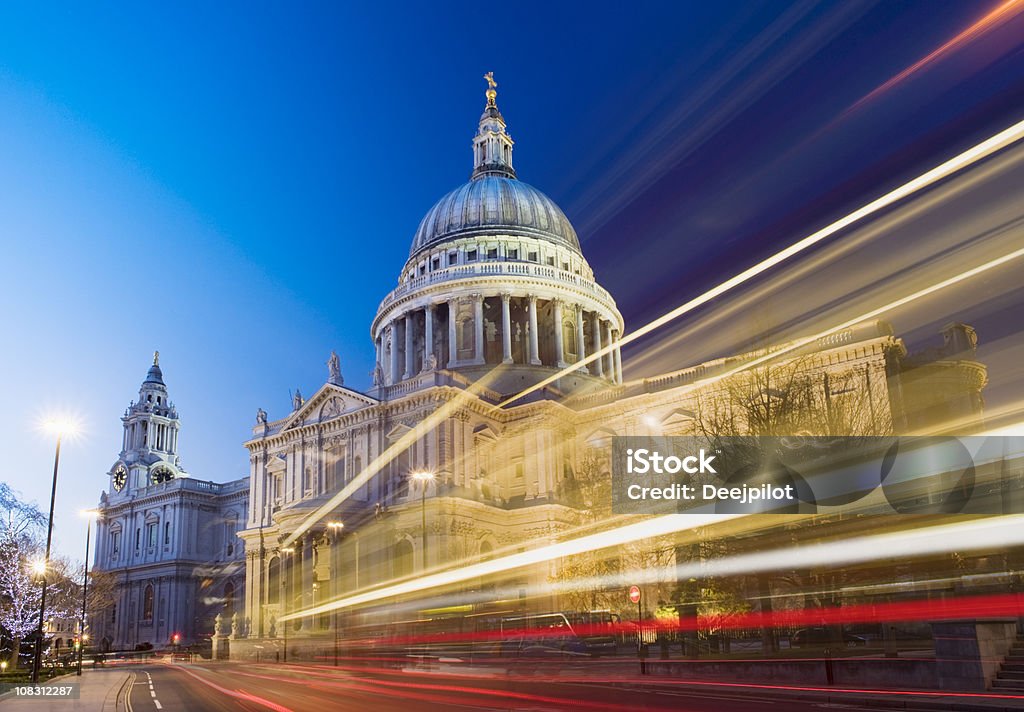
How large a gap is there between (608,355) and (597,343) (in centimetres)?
160

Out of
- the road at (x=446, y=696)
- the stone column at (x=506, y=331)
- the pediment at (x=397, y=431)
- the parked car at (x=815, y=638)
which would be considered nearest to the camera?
the road at (x=446, y=696)

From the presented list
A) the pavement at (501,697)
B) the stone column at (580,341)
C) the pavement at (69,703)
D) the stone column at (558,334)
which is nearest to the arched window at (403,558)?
the stone column at (558,334)

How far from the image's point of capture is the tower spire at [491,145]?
312 feet

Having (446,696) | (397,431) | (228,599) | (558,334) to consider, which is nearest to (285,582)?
(397,431)

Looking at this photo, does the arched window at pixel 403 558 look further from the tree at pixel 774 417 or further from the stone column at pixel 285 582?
the tree at pixel 774 417

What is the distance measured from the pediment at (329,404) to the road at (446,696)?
3649 cm

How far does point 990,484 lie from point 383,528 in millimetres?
37972

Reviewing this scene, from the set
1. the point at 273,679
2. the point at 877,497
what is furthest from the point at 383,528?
the point at 877,497

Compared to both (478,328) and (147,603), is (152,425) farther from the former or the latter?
(478,328)

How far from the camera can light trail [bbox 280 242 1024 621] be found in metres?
36.1

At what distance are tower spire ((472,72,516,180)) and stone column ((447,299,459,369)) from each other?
852 inches

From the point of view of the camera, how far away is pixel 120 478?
11456 cm

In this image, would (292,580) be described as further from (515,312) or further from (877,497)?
(877,497)

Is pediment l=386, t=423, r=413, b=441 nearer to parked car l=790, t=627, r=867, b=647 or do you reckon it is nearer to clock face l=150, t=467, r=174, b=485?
parked car l=790, t=627, r=867, b=647
